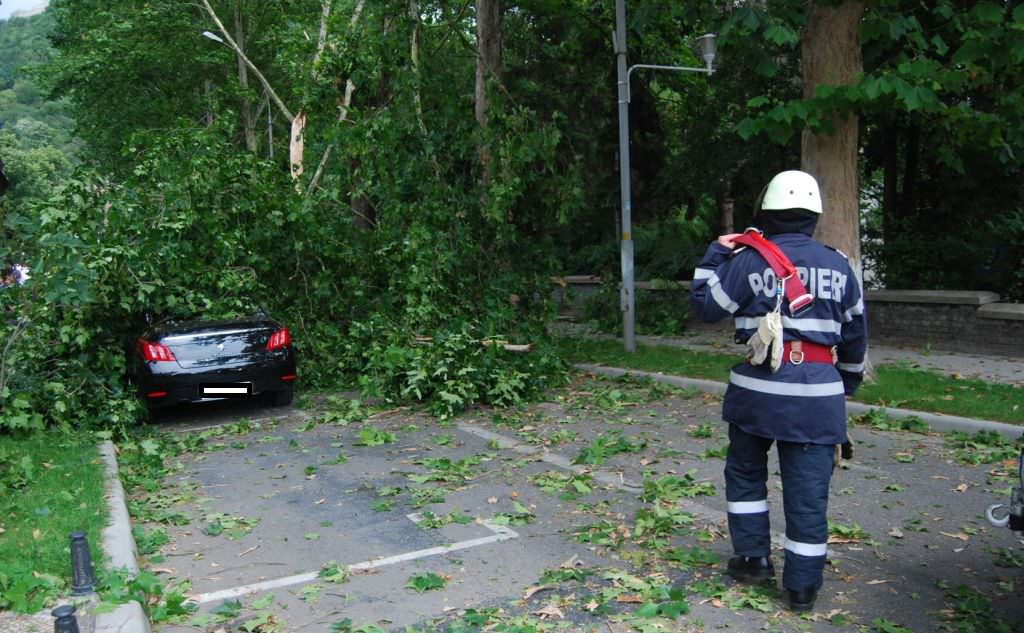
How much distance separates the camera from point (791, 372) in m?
4.29

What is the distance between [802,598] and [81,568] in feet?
11.0

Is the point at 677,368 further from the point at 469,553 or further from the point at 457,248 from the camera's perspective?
the point at 469,553

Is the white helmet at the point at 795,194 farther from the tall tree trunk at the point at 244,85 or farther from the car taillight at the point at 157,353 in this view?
the tall tree trunk at the point at 244,85

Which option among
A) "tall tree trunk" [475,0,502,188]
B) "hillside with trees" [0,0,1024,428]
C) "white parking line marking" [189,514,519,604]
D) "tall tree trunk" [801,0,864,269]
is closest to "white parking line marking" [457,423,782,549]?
"hillside with trees" [0,0,1024,428]

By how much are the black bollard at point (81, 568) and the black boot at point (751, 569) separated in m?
3.12

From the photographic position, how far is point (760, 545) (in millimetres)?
4551

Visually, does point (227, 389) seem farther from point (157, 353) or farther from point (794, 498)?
point (794, 498)

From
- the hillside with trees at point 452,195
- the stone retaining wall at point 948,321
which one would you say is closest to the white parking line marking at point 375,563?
the hillside with trees at point 452,195

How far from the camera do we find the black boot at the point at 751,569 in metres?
4.61

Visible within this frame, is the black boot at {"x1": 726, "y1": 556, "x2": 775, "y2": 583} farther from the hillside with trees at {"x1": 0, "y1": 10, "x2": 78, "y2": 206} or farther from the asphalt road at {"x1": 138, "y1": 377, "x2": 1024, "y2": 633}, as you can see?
the hillside with trees at {"x1": 0, "y1": 10, "x2": 78, "y2": 206}

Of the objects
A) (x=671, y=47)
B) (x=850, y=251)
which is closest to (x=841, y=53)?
(x=850, y=251)

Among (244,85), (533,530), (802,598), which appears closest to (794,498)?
(802,598)

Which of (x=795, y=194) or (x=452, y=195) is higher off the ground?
(x=452, y=195)

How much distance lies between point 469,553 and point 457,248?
6.96 meters
